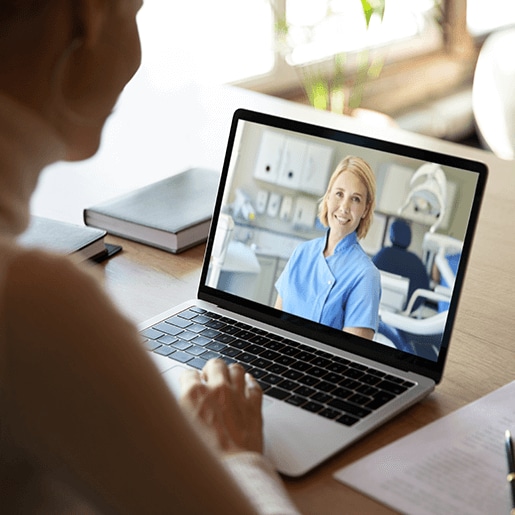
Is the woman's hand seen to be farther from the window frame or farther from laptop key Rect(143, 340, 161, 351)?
the window frame

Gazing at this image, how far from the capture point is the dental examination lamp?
107 centimetres

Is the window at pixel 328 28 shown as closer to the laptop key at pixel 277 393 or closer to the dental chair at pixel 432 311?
the dental chair at pixel 432 311

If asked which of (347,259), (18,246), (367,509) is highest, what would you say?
(18,246)

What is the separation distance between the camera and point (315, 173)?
3.91 ft

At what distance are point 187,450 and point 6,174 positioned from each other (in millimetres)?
282

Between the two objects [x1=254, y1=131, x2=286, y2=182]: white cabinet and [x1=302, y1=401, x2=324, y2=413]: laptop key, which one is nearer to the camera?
[x1=302, y1=401, x2=324, y2=413]: laptop key

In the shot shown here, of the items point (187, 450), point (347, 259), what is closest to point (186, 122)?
point (347, 259)

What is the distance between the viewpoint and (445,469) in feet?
2.90

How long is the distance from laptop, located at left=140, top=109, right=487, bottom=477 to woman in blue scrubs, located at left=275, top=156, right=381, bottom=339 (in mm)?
11

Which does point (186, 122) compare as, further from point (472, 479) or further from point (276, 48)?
point (276, 48)

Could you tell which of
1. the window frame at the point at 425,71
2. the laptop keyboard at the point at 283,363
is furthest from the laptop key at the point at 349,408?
the window frame at the point at 425,71

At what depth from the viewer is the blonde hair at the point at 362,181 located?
43.9 inches

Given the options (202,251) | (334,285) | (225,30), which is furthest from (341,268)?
(225,30)

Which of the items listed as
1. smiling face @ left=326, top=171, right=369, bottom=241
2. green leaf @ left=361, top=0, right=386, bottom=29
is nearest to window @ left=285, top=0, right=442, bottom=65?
green leaf @ left=361, top=0, right=386, bottom=29
